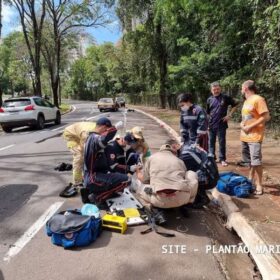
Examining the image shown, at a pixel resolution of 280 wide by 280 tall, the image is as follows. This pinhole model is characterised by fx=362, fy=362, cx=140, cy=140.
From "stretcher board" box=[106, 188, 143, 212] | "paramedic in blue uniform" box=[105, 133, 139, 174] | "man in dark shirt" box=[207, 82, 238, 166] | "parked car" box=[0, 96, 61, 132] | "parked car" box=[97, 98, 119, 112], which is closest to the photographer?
"stretcher board" box=[106, 188, 143, 212]

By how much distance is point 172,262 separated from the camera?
151 inches

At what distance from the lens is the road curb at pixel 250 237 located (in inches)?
135

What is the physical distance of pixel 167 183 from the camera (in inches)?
183

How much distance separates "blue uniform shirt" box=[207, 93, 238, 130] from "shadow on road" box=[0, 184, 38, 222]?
3967mm

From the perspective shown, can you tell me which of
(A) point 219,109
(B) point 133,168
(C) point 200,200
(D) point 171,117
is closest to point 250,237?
(C) point 200,200

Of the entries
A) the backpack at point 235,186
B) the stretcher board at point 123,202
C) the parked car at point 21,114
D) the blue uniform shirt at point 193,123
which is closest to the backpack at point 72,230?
the stretcher board at point 123,202

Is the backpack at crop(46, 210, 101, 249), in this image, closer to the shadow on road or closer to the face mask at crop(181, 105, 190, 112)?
the shadow on road

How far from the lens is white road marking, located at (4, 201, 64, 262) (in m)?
4.04

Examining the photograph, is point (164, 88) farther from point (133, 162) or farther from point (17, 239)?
point (17, 239)

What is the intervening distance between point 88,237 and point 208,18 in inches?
696

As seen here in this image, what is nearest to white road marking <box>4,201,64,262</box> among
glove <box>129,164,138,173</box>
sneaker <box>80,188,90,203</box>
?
sneaker <box>80,188,90,203</box>

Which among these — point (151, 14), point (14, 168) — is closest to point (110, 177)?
point (14, 168)

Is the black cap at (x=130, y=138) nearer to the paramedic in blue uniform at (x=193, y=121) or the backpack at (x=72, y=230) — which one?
the paramedic in blue uniform at (x=193, y=121)

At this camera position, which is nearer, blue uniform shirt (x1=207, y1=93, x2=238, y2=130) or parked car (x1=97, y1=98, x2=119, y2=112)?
blue uniform shirt (x1=207, y1=93, x2=238, y2=130)
